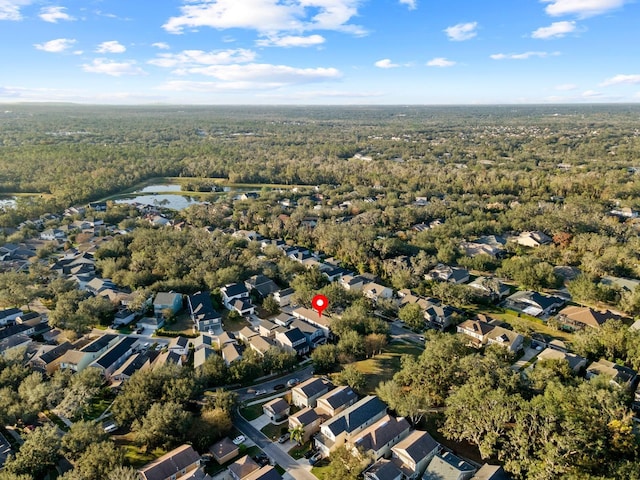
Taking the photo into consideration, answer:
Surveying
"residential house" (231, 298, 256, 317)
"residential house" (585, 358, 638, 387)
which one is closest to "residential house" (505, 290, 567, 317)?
"residential house" (585, 358, 638, 387)

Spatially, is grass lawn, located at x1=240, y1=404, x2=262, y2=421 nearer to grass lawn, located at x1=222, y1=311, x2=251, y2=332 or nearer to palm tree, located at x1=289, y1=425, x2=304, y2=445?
palm tree, located at x1=289, y1=425, x2=304, y2=445

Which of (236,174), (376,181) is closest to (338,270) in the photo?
(376,181)

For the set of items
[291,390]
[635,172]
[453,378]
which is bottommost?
[291,390]

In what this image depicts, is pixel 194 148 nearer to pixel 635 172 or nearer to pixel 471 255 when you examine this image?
pixel 471 255

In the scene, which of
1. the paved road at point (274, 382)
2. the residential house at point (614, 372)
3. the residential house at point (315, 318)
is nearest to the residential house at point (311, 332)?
the residential house at point (315, 318)

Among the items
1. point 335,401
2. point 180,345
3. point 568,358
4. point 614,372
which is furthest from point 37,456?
point 614,372

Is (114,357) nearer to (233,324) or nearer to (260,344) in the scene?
(233,324)
